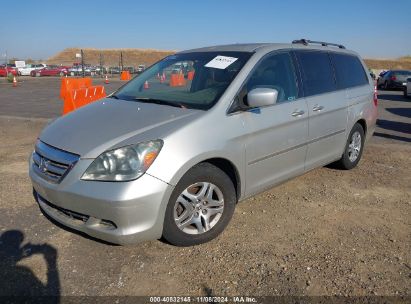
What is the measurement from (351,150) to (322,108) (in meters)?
1.29

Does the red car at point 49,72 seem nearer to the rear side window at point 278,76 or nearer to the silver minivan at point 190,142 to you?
the silver minivan at point 190,142

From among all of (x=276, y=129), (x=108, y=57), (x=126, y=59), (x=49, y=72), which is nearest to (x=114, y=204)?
(x=276, y=129)

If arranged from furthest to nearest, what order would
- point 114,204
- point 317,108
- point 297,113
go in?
point 317,108, point 297,113, point 114,204

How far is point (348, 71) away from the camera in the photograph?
5422 mm

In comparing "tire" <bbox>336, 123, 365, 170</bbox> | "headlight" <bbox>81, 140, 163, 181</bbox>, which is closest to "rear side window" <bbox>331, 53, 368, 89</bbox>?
"tire" <bbox>336, 123, 365, 170</bbox>

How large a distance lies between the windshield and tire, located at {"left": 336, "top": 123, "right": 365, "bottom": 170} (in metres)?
2.29

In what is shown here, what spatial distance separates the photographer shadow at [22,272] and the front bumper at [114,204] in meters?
0.41

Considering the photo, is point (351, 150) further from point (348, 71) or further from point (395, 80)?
point (395, 80)

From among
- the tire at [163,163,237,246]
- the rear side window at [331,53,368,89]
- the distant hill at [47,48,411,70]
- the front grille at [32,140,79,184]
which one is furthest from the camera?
the distant hill at [47,48,411,70]

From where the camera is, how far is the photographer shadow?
280 centimetres

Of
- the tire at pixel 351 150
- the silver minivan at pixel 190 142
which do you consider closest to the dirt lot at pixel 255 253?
the silver minivan at pixel 190 142

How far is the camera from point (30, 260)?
3227mm

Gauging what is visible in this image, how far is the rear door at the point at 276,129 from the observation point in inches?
146

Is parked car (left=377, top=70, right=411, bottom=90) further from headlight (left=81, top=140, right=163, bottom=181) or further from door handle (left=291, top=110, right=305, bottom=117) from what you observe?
headlight (left=81, top=140, right=163, bottom=181)
